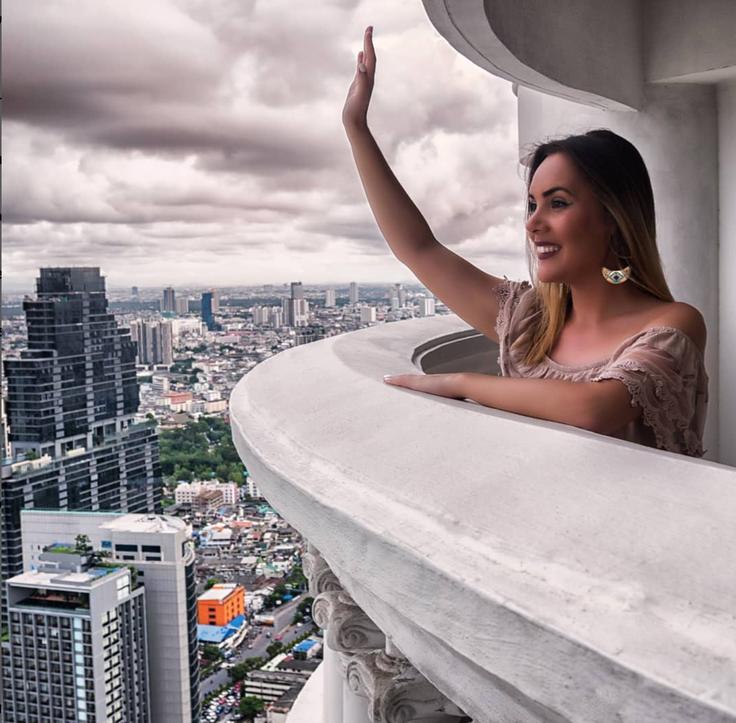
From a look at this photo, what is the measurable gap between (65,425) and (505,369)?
4.67 meters

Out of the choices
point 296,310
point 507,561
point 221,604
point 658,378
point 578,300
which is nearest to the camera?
point 507,561

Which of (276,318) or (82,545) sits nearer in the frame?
(276,318)

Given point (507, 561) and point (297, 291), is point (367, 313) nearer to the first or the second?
point (297, 291)

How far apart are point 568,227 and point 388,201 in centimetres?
33

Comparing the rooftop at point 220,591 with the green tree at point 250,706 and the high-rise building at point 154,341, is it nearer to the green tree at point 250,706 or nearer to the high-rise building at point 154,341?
the green tree at point 250,706

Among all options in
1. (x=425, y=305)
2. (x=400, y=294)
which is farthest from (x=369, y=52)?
(x=400, y=294)

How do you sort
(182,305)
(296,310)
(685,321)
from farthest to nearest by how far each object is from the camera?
1. (182,305)
2. (296,310)
3. (685,321)

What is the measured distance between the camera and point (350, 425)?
0.72 m

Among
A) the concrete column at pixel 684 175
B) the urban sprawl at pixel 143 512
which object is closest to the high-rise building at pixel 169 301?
the urban sprawl at pixel 143 512

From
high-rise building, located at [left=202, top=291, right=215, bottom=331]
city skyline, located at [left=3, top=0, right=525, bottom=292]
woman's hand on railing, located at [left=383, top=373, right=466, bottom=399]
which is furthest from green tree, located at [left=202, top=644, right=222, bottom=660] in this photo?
woman's hand on railing, located at [left=383, top=373, right=466, bottom=399]

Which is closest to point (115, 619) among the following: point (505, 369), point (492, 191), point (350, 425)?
point (492, 191)

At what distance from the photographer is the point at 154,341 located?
607cm

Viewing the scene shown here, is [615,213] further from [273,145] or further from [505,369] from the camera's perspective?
[273,145]

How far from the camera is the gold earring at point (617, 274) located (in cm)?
127
